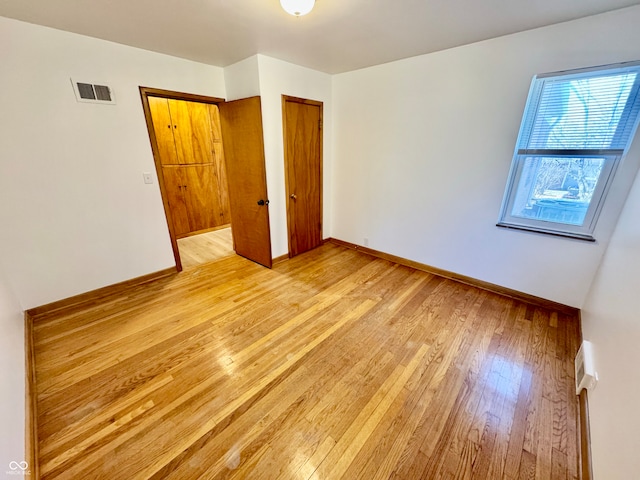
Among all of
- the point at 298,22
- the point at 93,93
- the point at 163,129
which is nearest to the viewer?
the point at 298,22

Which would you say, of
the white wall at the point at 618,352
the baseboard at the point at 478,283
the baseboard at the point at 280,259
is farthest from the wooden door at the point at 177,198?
the white wall at the point at 618,352

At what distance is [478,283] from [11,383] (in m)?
3.66

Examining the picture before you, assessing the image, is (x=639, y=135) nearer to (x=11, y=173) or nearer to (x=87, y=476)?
(x=87, y=476)

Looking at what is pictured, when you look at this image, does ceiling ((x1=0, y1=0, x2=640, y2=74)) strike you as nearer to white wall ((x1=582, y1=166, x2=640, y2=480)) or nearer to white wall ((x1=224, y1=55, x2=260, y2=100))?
white wall ((x1=224, y1=55, x2=260, y2=100))

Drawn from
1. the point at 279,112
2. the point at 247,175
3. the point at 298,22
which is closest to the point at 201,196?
the point at 247,175

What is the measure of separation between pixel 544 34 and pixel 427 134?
1089 mm

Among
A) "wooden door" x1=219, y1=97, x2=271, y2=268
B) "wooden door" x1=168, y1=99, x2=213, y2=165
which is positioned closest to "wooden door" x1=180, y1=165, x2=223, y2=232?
"wooden door" x1=168, y1=99, x2=213, y2=165

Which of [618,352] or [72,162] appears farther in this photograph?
[72,162]

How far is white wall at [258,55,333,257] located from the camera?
2828 mm

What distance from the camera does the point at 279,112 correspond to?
2990 mm

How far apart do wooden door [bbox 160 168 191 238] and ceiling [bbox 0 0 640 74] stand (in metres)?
1.96

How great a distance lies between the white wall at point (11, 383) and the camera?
1.08 m

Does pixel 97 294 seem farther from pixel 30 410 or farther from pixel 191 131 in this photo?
pixel 191 131

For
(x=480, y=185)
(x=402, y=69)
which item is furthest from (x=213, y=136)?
(x=480, y=185)
